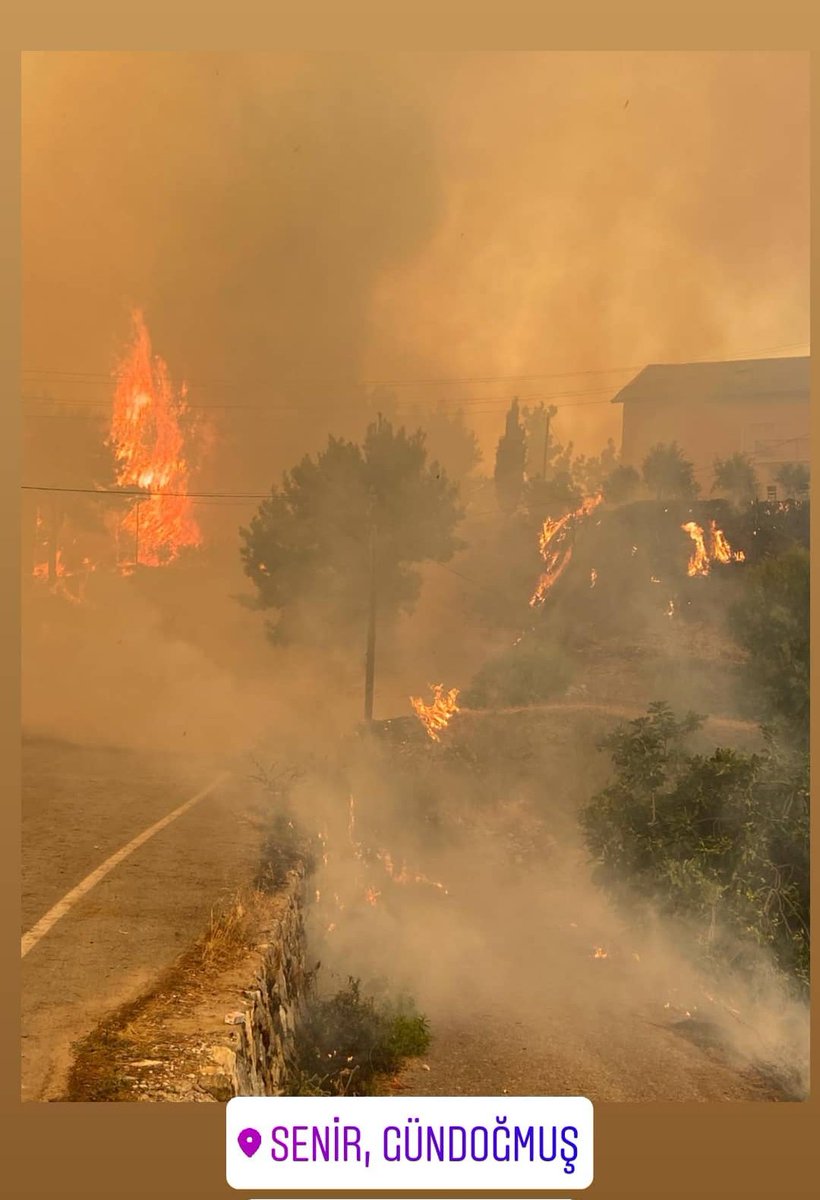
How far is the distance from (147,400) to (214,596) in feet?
24.6

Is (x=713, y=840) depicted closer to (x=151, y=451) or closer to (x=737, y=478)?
(x=737, y=478)

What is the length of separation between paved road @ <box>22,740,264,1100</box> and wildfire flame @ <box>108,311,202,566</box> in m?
6.03

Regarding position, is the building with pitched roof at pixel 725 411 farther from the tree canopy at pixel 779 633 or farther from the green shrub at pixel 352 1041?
the green shrub at pixel 352 1041

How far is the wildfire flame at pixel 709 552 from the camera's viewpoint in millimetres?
24625

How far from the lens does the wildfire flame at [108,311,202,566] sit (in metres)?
19.0

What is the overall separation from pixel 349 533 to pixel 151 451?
288 inches

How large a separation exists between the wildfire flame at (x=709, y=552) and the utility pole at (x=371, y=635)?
10.6 meters

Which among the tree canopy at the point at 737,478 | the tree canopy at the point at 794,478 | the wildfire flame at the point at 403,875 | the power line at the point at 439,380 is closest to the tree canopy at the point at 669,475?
the tree canopy at the point at 737,478

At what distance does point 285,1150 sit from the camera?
10703mm

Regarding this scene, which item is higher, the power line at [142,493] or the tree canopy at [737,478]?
the tree canopy at [737,478]

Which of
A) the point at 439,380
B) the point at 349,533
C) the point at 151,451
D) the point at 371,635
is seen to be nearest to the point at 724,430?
the point at 439,380

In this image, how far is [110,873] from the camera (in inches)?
557

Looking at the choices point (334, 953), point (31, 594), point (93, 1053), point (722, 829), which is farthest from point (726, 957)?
point (31, 594)

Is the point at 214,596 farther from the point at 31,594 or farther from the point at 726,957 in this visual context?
the point at 726,957
